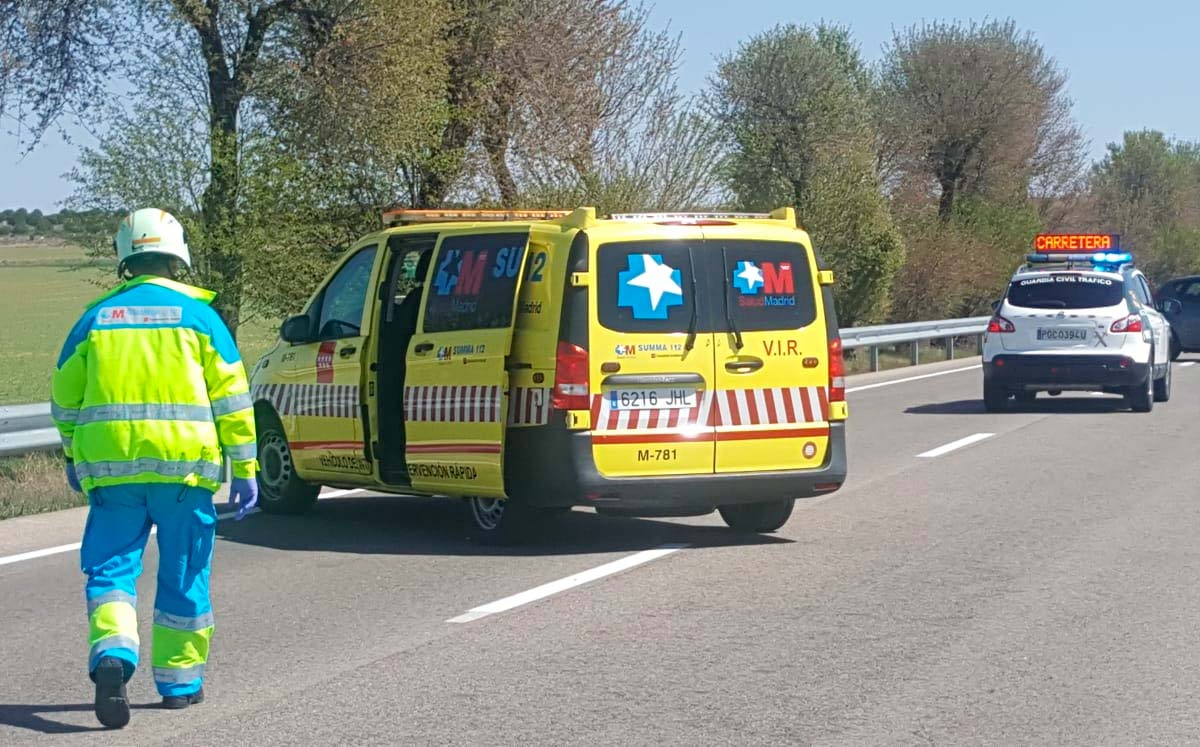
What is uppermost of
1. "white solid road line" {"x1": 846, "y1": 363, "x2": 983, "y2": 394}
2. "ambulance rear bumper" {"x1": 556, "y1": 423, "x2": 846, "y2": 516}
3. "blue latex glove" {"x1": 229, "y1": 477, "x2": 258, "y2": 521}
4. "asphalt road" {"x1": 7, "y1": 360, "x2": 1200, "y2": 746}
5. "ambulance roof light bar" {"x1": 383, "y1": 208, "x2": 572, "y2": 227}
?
"ambulance roof light bar" {"x1": 383, "y1": 208, "x2": 572, "y2": 227}

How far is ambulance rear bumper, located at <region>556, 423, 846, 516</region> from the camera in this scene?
9383mm

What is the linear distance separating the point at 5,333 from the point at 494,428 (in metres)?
42.4

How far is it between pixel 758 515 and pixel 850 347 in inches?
654

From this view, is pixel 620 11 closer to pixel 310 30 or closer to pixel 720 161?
pixel 720 161

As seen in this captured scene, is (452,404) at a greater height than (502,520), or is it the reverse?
(452,404)

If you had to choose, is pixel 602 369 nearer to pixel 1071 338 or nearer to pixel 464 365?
pixel 464 365

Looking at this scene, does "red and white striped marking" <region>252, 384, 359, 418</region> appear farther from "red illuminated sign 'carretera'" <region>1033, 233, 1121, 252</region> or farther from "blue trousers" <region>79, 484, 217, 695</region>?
"red illuminated sign 'carretera'" <region>1033, 233, 1121, 252</region>

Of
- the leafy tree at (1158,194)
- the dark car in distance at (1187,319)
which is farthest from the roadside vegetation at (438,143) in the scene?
the leafy tree at (1158,194)

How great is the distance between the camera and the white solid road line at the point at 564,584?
7996 millimetres

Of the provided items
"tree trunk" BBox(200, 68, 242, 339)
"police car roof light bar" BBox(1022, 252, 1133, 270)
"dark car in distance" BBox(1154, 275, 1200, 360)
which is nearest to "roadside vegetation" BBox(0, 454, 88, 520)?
"tree trunk" BBox(200, 68, 242, 339)

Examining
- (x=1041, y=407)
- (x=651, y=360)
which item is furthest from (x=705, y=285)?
(x=1041, y=407)

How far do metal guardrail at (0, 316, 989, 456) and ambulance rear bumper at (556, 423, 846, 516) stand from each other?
180 inches

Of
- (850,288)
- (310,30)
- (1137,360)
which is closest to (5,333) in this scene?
(850,288)

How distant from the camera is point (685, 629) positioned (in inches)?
297
